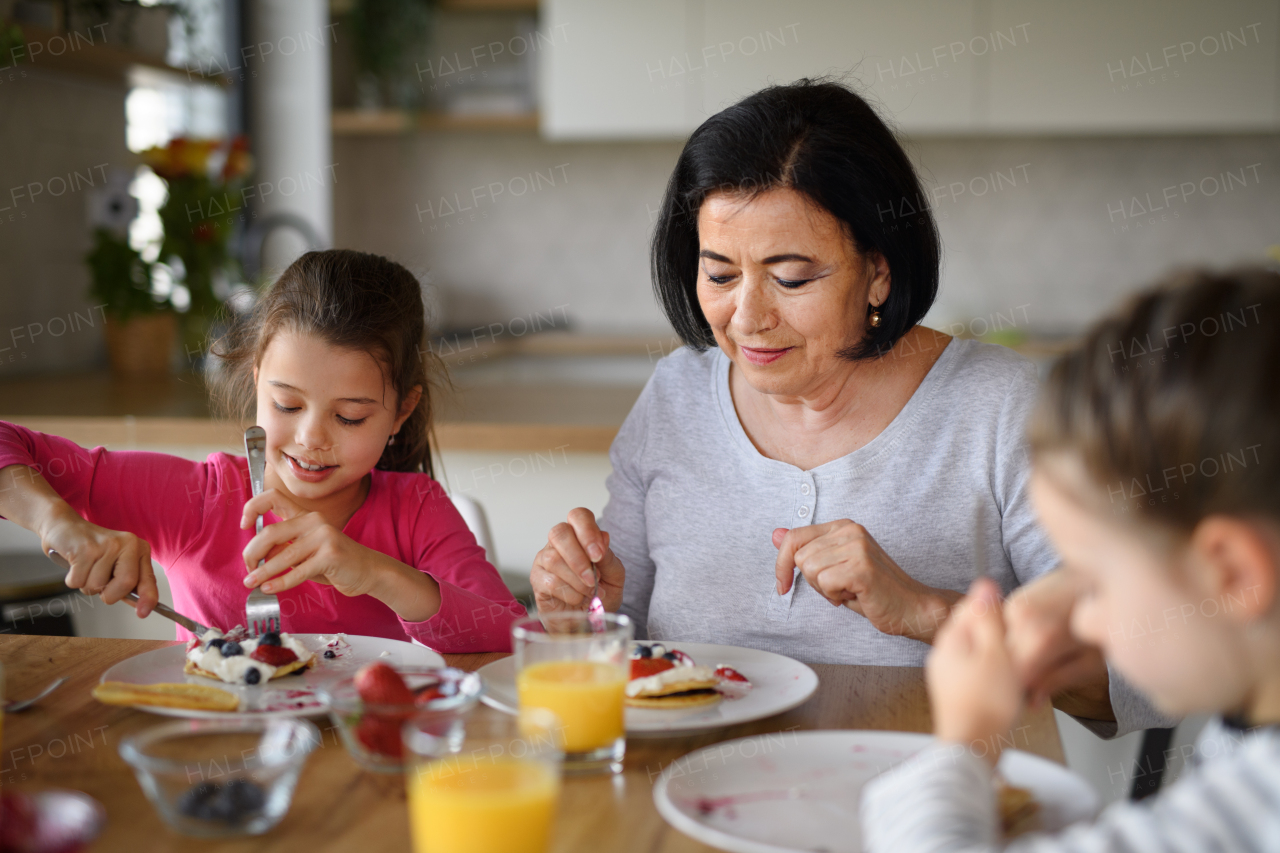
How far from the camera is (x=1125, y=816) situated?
2.06 ft

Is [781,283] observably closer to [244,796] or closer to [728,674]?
[728,674]

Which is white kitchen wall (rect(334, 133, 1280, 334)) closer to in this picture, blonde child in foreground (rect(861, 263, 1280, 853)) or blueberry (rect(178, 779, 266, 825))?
blueberry (rect(178, 779, 266, 825))

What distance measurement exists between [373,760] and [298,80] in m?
3.47

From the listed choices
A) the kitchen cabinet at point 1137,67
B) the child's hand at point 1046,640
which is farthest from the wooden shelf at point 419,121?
the child's hand at point 1046,640

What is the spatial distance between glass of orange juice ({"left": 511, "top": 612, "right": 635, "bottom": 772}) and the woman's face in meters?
0.57

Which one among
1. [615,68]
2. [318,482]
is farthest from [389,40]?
[318,482]

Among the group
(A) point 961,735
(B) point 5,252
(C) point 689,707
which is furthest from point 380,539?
(B) point 5,252

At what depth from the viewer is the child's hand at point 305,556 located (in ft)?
3.78

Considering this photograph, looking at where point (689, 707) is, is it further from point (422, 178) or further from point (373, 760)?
point (422, 178)

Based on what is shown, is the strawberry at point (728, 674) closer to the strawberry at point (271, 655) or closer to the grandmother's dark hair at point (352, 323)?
the strawberry at point (271, 655)

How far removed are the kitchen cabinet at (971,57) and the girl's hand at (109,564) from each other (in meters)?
2.97

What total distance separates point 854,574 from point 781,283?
411 mm

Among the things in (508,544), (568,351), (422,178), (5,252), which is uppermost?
(422,178)

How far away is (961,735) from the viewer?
2.38ft
